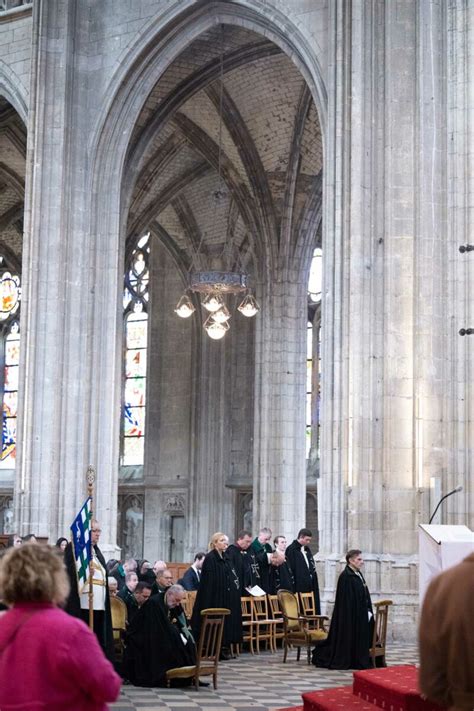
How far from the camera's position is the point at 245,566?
1677 centimetres

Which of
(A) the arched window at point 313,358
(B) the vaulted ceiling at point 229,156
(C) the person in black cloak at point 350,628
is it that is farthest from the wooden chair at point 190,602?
(A) the arched window at point 313,358

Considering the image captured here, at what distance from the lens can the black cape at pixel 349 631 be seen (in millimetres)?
13781

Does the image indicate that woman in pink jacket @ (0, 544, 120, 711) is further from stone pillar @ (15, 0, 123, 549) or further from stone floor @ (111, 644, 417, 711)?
stone pillar @ (15, 0, 123, 549)

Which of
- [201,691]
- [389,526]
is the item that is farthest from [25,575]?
[389,526]

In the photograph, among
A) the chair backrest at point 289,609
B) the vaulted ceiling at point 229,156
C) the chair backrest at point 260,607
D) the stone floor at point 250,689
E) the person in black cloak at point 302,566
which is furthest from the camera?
the vaulted ceiling at point 229,156

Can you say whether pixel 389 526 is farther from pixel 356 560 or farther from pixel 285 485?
pixel 285 485

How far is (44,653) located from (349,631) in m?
10.1

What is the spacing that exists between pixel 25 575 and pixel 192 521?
27150mm

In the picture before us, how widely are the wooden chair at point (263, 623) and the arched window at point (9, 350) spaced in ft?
64.5

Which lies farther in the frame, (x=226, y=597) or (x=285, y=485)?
(x=285, y=485)

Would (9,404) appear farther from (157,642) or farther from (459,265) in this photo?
(157,642)

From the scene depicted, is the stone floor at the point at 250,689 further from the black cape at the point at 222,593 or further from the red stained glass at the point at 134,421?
the red stained glass at the point at 134,421

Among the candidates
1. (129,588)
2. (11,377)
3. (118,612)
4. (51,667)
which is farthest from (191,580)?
(11,377)

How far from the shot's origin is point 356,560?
1402cm
